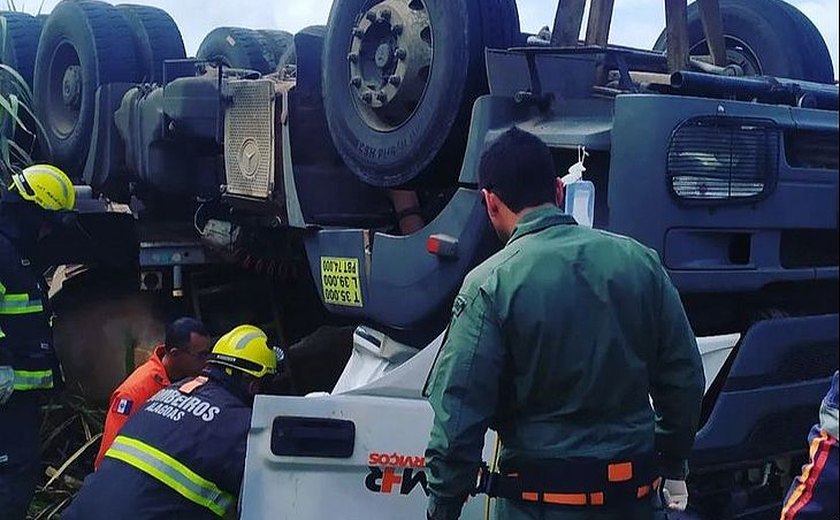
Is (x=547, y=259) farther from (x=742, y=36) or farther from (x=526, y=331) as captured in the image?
(x=742, y=36)

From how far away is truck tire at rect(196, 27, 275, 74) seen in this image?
5.52 m

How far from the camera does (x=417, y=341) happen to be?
3.22 m

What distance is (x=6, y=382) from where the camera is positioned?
171 inches

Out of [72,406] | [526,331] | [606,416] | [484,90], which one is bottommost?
[72,406]

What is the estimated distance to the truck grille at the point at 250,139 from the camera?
150 inches

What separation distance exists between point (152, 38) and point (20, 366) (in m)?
1.79

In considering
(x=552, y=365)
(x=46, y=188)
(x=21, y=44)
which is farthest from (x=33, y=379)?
(x=552, y=365)

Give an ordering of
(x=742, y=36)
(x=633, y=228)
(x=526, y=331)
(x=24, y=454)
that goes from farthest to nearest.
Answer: (x=24, y=454) < (x=742, y=36) < (x=633, y=228) < (x=526, y=331)

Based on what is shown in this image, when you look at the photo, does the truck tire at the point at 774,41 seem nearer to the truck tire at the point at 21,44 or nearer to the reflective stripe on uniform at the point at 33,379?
the reflective stripe on uniform at the point at 33,379

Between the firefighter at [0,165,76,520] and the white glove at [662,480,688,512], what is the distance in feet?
9.49

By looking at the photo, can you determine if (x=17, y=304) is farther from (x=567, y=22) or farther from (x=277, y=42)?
(x=567, y=22)

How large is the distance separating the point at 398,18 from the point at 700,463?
5.06ft

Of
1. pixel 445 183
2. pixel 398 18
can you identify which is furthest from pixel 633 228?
pixel 398 18

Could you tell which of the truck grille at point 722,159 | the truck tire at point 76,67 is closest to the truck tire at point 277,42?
the truck tire at point 76,67
